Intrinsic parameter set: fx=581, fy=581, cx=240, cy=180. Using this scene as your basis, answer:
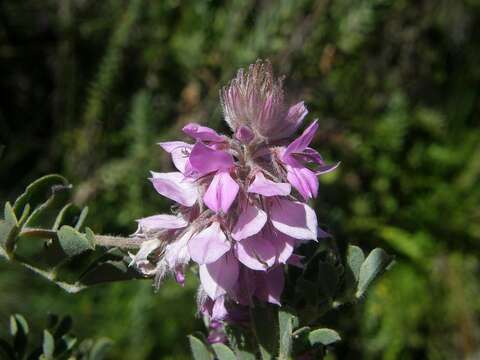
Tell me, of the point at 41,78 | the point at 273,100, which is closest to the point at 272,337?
the point at 273,100

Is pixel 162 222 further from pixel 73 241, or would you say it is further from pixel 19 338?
pixel 19 338

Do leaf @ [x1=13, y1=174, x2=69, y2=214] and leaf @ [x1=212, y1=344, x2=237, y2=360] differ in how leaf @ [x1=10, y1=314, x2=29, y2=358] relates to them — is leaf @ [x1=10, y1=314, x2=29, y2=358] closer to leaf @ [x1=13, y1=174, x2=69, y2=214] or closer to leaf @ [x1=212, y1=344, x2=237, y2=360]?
leaf @ [x1=13, y1=174, x2=69, y2=214]

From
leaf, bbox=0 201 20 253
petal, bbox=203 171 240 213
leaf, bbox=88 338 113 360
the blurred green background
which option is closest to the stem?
leaf, bbox=0 201 20 253

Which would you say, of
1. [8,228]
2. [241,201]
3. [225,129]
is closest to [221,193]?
[241,201]

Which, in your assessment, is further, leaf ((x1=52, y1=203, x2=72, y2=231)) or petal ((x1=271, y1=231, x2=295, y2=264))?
leaf ((x1=52, y1=203, x2=72, y2=231))

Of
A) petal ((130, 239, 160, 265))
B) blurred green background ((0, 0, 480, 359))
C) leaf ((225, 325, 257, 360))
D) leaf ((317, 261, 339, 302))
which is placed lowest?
blurred green background ((0, 0, 480, 359))

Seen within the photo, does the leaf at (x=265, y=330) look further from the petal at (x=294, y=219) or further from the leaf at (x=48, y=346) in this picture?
the leaf at (x=48, y=346)

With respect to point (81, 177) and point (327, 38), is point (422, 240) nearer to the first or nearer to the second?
point (327, 38)
